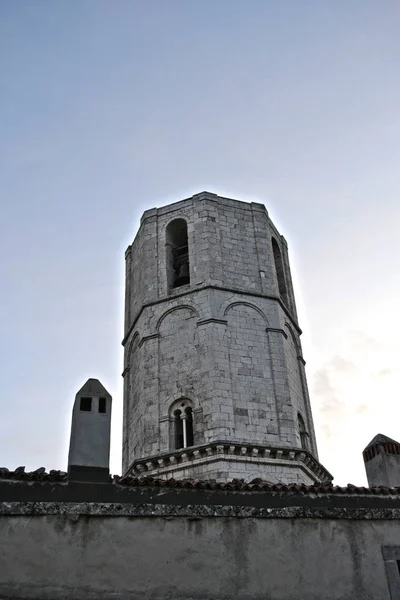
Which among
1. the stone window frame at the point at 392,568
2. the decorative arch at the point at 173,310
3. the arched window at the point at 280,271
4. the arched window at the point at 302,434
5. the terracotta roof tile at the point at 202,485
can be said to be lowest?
the stone window frame at the point at 392,568

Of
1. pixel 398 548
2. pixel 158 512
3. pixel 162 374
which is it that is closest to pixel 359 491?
pixel 398 548

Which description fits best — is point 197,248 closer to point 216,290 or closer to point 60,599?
point 216,290

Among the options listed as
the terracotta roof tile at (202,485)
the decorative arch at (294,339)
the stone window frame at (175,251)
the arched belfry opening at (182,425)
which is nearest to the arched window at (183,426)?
the arched belfry opening at (182,425)

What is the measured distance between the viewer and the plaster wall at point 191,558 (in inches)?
388

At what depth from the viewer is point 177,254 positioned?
25312 millimetres

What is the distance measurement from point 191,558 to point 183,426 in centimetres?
994

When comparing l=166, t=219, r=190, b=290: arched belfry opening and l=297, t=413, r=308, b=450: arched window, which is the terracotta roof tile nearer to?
l=297, t=413, r=308, b=450: arched window

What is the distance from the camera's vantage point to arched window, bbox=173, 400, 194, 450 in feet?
65.5

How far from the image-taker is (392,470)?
13203 mm

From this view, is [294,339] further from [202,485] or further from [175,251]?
[202,485]

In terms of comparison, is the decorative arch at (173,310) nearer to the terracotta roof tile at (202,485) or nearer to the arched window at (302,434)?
the arched window at (302,434)

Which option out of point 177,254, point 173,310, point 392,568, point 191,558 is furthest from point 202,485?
point 177,254

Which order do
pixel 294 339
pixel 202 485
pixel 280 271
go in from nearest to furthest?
pixel 202 485, pixel 294 339, pixel 280 271

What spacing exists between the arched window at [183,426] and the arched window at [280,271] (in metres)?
6.40
